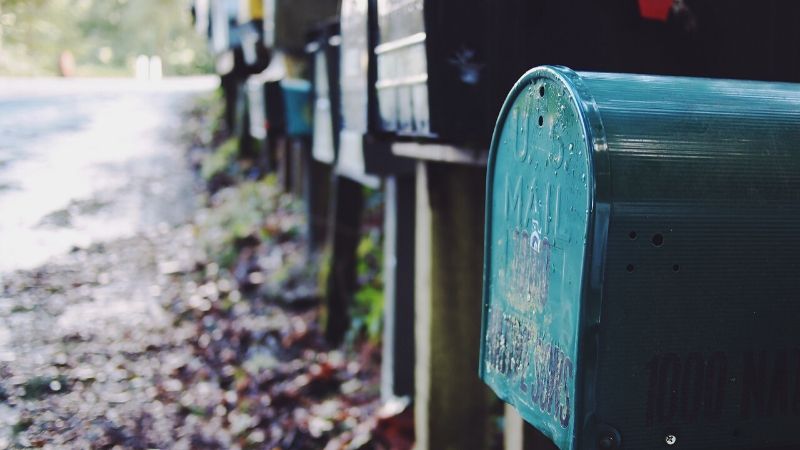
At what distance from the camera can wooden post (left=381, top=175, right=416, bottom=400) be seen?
4.20m

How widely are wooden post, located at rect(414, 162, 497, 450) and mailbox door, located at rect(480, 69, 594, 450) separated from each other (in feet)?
4.27

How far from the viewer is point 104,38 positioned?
21.0 m

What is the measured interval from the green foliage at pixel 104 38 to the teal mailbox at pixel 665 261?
556 inches

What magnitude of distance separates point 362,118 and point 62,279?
3.19 m

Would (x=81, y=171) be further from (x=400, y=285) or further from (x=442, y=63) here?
(x=442, y=63)

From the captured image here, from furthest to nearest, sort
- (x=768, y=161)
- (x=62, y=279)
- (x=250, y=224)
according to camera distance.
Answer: (x=250, y=224)
(x=62, y=279)
(x=768, y=161)

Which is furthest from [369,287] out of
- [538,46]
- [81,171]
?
[81,171]

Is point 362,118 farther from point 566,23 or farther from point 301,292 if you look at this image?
point 301,292

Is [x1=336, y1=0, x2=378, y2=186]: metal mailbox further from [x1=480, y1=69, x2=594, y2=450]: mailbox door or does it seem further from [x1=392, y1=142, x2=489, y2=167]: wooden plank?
[x1=480, y1=69, x2=594, y2=450]: mailbox door

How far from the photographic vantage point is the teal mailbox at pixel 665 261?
1540 millimetres

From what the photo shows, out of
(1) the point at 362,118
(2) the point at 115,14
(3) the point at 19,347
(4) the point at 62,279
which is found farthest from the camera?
(2) the point at 115,14

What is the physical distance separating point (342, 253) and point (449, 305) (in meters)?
2.53

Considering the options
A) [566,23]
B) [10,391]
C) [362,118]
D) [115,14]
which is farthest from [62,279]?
[115,14]

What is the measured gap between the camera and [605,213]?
151 centimetres
